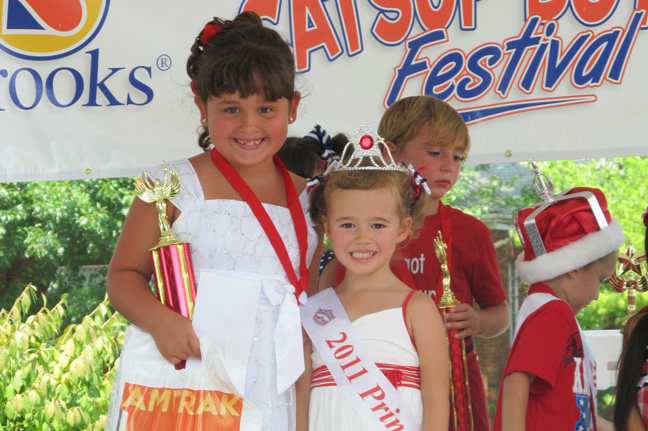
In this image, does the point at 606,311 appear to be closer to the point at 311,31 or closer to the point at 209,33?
the point at 311,31

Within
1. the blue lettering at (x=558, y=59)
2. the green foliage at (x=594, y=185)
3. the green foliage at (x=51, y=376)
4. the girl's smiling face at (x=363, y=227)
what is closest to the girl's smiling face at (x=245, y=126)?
the girl's smiling face at (x=363, y=227)

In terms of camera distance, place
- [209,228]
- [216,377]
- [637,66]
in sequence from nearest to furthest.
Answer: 1. [216,377]
2. [209,228]
3. [637,66]

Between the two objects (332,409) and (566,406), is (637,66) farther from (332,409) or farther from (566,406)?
(332,409)

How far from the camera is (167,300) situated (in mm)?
2162

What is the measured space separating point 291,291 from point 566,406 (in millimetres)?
788

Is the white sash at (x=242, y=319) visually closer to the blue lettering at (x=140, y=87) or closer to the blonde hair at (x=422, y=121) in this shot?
the blonde hair at (x=422, y=121)

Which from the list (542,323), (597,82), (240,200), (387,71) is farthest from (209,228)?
(597,82)

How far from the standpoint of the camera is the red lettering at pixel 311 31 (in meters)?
3.33

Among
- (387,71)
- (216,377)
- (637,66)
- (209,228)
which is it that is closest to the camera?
(216,377)

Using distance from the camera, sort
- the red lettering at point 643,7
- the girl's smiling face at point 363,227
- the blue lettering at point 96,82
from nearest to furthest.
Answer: the girl's smiling face at point 363,227, the red lettering at point 643,7, the blue lettering at point 96,82

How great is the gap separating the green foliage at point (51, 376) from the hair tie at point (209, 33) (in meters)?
2.27

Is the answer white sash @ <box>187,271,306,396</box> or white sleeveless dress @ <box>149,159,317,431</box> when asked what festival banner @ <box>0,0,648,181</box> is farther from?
white sash @ <box>187,271,306,396</box>

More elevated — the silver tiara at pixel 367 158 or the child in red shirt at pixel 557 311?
the silver tiara at pixel 367 158

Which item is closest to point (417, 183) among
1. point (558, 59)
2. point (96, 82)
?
point (558, 59)
